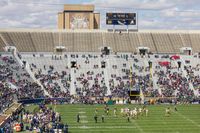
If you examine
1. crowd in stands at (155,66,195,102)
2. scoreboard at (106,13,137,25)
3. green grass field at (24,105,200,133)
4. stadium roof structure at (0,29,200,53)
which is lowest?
green grass field at (24,105,200,133)

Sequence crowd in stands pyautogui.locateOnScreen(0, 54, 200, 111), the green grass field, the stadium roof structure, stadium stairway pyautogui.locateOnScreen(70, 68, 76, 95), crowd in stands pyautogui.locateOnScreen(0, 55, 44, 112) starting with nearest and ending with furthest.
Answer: the green grass field
crowd in stands pyautogui.locateOnScreen(0, 55, 44, 112)
crowd in stands pyautogui.locateOnScreen(0, 54, 200, 111)
stadium stairway pyautogui.locateOnScreen(70, 68, 76, 95)
the stadium roof structure

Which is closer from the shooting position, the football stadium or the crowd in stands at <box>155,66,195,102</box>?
the football stadium

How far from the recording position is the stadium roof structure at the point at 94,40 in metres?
69.4

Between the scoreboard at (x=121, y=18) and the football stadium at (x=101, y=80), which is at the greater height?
the scoreboard at (x=121, y=18)

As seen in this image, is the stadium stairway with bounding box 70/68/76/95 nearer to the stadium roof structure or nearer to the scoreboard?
the stadium roof structure

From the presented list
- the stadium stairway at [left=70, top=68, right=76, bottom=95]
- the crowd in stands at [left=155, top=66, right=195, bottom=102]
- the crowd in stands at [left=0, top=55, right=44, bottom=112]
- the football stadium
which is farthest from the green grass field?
the stadium stairway at [left=70, top=68, right=76, bottom=95]

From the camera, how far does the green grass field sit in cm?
3222

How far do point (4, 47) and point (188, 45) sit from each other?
26539 millimetres

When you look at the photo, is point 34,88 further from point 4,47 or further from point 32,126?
point 32,126

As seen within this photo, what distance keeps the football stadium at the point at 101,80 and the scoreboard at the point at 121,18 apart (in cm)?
9

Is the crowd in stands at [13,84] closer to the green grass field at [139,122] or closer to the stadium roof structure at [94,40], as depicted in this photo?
the green grass field at [139,122]

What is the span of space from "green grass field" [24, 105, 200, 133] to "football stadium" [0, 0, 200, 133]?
0.21 ft

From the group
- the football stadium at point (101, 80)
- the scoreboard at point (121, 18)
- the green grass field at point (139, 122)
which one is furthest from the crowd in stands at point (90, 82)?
the scoreboard at point (121, 18)

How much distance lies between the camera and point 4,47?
65.6m
